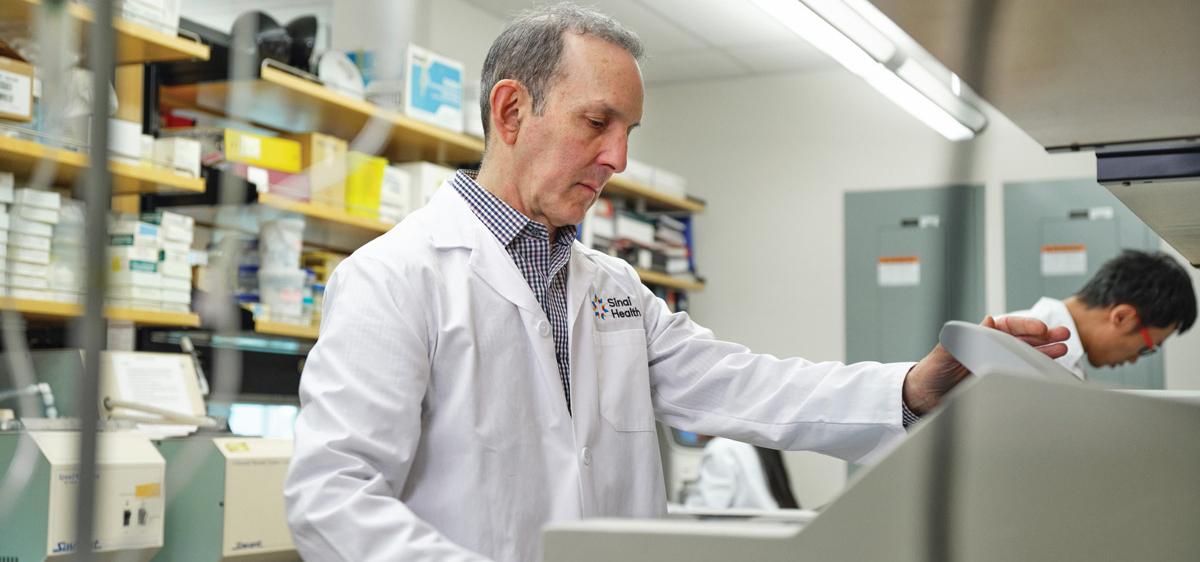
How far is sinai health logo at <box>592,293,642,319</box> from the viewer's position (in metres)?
1.39

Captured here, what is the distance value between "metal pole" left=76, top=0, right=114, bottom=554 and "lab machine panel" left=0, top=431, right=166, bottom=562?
1.65 meters

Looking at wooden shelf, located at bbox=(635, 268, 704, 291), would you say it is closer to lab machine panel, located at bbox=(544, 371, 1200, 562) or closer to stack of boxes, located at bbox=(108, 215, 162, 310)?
stack of boxes, located at bbox=(108, 215, 162, 310)

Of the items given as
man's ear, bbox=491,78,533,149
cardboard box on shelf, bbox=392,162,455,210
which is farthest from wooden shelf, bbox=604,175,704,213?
man's ear, bbox=491,78,533,149

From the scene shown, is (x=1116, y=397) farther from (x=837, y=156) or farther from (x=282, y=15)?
(x=837, y=156)

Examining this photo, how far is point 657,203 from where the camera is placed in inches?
219

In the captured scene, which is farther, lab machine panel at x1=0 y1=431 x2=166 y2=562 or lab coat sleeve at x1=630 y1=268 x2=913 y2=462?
lab machine panel at x1=0 y1=431 x2=166 y2=562

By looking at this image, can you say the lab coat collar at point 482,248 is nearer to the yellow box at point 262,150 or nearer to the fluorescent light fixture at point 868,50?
the fluorescent light fixture at point 868,50

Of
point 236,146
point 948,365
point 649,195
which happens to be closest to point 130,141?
point 236,146

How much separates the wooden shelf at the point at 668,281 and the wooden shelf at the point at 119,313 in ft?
8.00

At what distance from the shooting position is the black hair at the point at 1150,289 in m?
2.99

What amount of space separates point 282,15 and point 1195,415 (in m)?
4.50

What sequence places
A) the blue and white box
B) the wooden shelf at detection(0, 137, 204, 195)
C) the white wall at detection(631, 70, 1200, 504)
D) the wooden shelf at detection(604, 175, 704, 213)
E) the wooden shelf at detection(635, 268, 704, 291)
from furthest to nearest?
1. the white wall at detection(631, 70, 1200, 504)
2. the wooden shelf at detection(635, 268, 704, 291)
3. the wooden shelf at detection(604, 175, 704, 213)
4. the blue and white box
5. the wooden shelf at detection(0, 137, 204, 195)

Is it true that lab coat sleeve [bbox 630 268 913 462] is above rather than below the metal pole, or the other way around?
below

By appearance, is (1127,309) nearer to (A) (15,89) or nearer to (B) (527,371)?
(B) (527,371)
